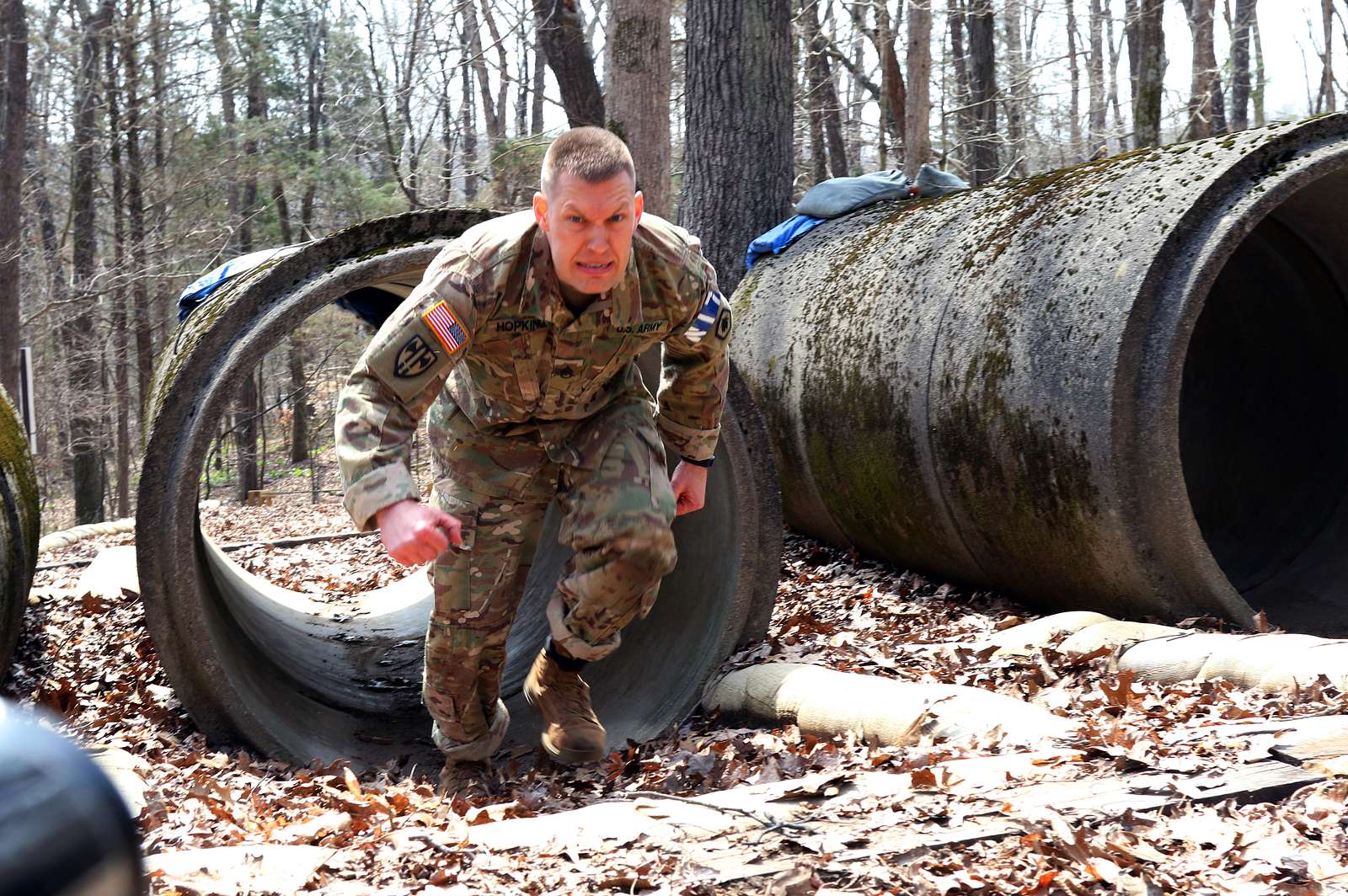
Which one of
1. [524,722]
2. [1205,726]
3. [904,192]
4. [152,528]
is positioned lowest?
[524,722]

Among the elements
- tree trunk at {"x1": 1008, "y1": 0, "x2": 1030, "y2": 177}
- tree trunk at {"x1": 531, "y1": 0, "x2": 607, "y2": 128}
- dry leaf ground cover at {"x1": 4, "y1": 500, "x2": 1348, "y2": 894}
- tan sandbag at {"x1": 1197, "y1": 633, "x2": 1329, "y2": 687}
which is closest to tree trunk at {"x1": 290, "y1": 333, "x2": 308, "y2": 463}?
tree trunk at {"x1": 531, "y1": 0, "x2": 607, "y2": 128}

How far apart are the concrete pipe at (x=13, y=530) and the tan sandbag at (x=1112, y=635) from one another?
410 centimetres

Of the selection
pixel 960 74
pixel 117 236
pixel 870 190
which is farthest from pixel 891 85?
pixel 117 236

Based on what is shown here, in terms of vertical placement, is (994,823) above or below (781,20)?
below

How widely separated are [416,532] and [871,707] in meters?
1.82

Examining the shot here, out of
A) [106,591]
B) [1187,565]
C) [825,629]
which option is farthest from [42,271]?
[1187,565]

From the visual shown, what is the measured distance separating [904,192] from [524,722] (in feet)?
13.7

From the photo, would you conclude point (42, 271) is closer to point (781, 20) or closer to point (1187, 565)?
point (781, 20)

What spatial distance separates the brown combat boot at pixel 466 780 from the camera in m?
4.31

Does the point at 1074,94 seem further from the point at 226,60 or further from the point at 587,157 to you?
the point at 587,157

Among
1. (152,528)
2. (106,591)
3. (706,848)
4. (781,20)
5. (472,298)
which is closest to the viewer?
(706,848)

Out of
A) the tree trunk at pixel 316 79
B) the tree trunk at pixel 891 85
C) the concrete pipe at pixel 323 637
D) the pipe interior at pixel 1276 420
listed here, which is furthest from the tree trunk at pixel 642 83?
the tree trunk at pixel 316 79

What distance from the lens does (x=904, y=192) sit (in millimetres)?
7789

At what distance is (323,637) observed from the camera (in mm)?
6637
